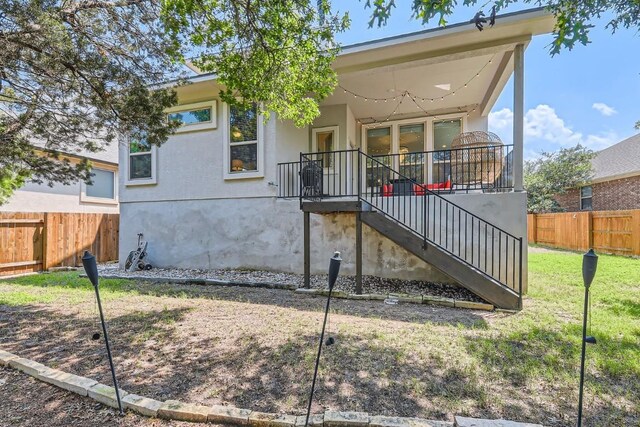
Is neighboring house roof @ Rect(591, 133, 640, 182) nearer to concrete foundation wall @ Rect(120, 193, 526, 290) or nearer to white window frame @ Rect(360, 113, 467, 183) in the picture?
white window frame @ Rect(360, 113, 467, 183)

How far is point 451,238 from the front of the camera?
6.40 m

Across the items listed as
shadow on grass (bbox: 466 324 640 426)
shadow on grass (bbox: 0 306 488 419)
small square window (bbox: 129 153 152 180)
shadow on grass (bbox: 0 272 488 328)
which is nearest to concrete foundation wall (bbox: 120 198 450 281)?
small square window (bbox: 129 153 152 180)

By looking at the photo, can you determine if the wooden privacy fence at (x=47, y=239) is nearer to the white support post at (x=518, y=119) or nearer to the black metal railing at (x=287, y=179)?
the black metal railing at (x=287, y=179)

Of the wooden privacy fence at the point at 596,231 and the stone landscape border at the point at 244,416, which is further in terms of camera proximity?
the wooden privacy fence at the point at 596,231

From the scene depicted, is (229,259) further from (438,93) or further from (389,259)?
(438,93)

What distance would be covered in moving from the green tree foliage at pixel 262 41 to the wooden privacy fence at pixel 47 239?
7.57 metres

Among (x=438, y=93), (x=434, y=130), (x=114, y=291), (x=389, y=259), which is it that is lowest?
(x=114, y=291)

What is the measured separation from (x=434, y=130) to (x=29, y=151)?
935cm

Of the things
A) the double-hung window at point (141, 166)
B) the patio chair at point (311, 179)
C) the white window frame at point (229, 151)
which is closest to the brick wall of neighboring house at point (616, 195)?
the patio chair at point (311, 179)

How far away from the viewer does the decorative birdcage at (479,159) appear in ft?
21.5

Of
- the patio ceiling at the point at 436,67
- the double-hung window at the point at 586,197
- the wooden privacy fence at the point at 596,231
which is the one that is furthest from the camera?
the double-hung window at the point at 586,197

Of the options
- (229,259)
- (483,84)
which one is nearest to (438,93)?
(483,84)

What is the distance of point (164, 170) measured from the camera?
8812mm

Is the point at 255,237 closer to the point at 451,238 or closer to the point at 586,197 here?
the point at 451,238
